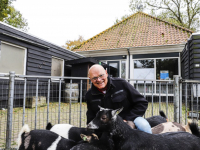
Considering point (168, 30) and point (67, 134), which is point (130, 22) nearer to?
point (168, 30)

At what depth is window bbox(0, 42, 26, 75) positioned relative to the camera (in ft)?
27.3

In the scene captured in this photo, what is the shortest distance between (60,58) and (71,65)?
1.01 m

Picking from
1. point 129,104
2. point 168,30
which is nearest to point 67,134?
point 129,104

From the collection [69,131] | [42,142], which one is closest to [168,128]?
[69,131]

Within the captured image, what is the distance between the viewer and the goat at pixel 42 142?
262 centimetres

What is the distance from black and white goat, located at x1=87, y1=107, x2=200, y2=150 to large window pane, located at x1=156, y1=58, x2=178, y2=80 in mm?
10683

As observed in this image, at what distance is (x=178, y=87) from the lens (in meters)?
3.97

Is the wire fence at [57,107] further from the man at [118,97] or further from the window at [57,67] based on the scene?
the window at [57,67]

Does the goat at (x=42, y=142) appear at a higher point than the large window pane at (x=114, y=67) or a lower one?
lower

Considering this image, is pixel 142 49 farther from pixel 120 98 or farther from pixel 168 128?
pixel 120 98

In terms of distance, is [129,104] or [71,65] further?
[71,65]

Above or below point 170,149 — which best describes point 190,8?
above

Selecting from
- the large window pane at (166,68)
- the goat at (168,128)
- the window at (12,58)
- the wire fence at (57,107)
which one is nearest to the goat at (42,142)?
the wire fence at (57,107)

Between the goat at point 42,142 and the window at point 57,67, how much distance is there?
9.55 metres
